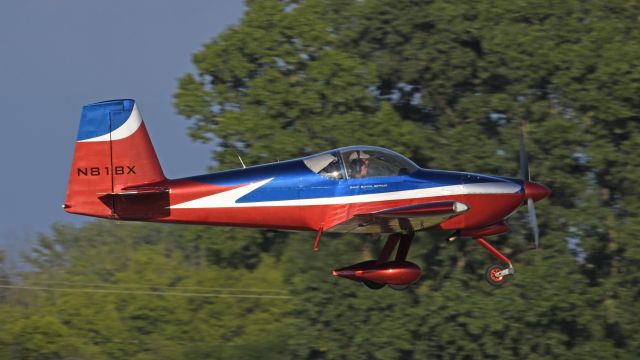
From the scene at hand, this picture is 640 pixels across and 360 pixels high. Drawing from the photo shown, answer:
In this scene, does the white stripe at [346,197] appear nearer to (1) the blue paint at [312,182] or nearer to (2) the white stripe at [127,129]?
(1) the blue paint at [312,182]

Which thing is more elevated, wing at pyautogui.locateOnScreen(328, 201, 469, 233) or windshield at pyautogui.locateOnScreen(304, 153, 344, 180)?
windshield at pyautogui.locateOnScreen(304, 153, 344, 180)

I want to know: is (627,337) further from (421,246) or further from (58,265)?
(58,265)

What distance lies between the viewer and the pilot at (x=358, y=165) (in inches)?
617

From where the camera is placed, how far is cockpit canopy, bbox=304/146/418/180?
617 inches

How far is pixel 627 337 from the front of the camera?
3047 cm

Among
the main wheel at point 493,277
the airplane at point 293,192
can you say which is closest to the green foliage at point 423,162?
the main wheel at point 493,277

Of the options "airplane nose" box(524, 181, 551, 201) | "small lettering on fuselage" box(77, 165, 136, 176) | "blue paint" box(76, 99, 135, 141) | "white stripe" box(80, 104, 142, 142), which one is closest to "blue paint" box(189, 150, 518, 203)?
"airplane nose" box(524, 181, 551, 201)

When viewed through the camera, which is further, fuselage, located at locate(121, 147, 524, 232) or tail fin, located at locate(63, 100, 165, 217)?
tail fin, located at locate(63, 100, 165, 217)

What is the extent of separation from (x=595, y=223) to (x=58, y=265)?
2736cm

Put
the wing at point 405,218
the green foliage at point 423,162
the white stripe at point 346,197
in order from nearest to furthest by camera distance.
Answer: the wing at point 405,218
the white stripe at point 346,197
the green foliage at point 423,162

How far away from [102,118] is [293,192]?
9.25 ft

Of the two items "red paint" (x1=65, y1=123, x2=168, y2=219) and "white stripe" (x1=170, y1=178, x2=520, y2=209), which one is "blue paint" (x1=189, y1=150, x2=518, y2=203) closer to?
"white stripe" (x1=170, y1=178, x2=520, y2=209)

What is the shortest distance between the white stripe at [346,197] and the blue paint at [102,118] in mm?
1440

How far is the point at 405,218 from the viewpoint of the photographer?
15172 millimetres
